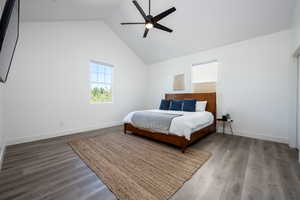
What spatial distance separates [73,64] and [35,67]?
0.90 meters

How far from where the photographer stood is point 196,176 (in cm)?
176

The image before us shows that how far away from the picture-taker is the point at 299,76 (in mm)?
2684

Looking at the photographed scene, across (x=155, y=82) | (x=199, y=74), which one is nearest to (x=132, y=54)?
(x=155, y=82)

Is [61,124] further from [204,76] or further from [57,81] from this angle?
[204,76]

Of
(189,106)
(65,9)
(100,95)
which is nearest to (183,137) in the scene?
(189,106)

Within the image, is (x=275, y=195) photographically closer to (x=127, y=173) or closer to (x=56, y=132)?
(x=127, y=173)

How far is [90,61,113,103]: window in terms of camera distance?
14.4 feet

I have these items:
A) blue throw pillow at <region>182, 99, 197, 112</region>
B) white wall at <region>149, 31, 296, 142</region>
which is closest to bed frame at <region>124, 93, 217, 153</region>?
white wall at <region>149, 31, 296, 142</region>

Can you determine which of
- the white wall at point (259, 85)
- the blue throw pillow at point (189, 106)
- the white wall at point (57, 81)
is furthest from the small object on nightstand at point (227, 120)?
the white wall at point (57, 81)

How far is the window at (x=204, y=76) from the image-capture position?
424cm

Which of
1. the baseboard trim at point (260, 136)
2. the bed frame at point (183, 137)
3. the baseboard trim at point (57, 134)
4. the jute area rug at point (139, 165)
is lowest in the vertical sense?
the jute area rug at point (139, 165)

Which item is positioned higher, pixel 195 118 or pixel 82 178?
pixel 195 118

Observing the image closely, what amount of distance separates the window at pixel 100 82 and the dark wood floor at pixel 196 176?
2178 millimetres

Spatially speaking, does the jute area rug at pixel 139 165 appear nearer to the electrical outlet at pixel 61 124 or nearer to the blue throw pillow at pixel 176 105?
the electrical outlet at pixel 61 124
